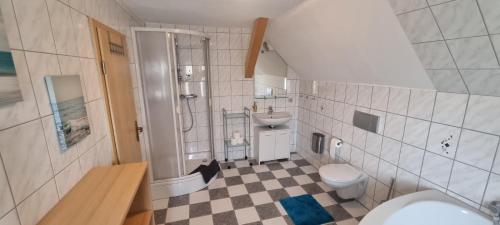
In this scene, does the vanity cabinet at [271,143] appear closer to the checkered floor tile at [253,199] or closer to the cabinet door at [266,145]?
the cabinet door at [266,145]

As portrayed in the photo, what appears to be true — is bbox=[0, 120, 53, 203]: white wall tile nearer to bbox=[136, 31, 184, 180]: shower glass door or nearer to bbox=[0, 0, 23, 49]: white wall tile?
bbox=[0, 0, 23, 49]: white wall tile

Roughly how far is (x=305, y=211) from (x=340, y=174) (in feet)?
1.77

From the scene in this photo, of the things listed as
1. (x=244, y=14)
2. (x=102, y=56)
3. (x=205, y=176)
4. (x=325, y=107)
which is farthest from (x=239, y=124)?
(x=102, y=56)

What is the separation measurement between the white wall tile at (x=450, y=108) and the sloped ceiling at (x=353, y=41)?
0.12 m

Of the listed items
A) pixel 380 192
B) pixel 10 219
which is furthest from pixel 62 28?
pixel 380 192

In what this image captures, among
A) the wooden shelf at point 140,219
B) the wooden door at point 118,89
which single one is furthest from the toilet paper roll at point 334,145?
the wooden door at point 118,89

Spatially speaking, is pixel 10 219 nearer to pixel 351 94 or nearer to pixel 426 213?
pixel 426 213

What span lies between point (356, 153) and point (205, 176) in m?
1.85

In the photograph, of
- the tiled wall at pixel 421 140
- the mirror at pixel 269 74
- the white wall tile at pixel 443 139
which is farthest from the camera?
the mirror at pixel 269 74

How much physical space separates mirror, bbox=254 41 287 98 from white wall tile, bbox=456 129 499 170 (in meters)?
2.24

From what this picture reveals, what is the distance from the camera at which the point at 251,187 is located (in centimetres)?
257

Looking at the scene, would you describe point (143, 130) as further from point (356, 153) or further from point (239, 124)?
point (356, 153)

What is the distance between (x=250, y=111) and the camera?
3215 mm

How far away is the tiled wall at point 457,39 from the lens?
98cm
